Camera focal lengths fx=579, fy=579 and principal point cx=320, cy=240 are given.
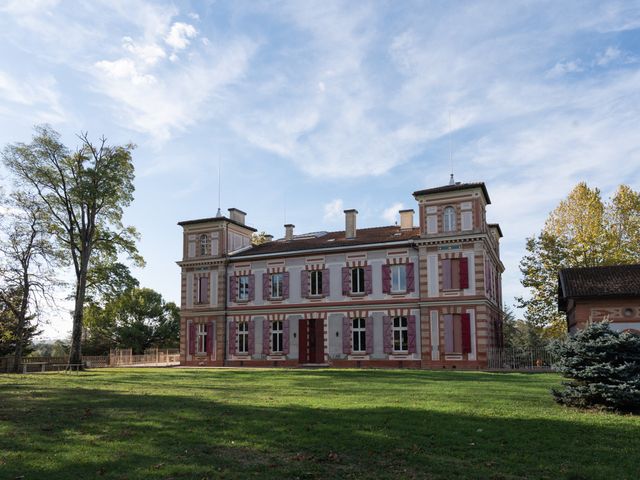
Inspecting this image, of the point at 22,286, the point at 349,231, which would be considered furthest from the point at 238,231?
the point at 22,286

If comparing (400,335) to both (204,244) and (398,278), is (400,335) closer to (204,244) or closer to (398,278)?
(398,278)

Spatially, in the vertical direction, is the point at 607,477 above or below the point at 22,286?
below

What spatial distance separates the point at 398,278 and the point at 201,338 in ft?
47.3

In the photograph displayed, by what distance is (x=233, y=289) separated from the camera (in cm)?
3881

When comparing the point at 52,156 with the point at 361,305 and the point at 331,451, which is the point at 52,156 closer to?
the point at 361,305

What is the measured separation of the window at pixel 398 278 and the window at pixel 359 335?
9.36 ft

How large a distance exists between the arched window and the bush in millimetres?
19659

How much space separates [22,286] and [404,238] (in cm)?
2143

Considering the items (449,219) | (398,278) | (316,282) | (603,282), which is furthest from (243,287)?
(603,282)

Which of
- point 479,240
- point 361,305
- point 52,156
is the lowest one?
point 361,305

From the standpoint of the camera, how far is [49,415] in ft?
35.9

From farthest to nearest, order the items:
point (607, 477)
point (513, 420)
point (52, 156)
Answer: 1. point (52, 156)
2. point (513, 420)
3. point (607, 477)

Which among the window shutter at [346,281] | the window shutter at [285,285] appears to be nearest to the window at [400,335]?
the window shutter at [346,281]

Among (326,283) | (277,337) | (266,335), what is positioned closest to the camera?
(326,283)
